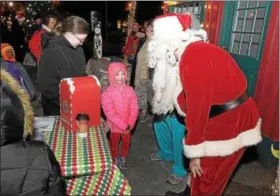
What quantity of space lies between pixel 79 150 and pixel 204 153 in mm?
1079

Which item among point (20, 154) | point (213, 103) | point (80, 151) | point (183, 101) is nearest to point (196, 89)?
point (213, 103)

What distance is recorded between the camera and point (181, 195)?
330 cm

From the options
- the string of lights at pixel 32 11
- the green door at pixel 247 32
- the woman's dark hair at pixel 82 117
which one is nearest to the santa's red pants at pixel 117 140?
the woman's dark hair at pixel 82 117

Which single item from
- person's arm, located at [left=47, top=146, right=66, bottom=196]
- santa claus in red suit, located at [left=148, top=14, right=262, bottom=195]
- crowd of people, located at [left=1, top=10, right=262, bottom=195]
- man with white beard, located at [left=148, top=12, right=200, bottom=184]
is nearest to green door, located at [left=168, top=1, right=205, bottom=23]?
man with white beard, located at [left=148, top=12, right=200, bottom=184]

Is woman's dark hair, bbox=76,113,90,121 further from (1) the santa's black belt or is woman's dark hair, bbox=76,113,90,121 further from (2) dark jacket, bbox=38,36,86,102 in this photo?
(1) the santa's black belt

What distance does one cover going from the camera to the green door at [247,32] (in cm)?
397

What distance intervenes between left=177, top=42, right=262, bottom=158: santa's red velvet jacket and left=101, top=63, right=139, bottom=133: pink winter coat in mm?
1459

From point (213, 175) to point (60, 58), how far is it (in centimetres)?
212

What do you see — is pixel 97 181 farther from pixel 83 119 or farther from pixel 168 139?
pixel 168 139

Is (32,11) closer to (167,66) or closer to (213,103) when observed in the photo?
(167,66)

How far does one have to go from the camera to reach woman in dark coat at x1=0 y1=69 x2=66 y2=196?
126cm

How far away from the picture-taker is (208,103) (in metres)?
2.07

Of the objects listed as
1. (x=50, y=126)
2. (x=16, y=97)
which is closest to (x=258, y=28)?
(x=50, y=126)

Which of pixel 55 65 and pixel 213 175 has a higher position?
pixel 55 65
